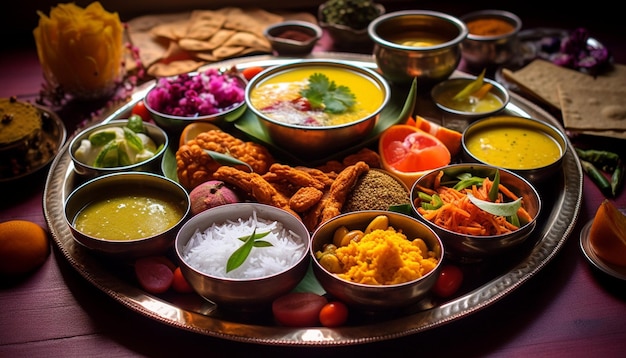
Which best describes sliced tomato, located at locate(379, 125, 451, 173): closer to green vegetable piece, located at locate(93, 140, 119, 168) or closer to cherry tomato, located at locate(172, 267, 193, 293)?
cherry tomato, located at locate(172, 267, 193, 293)

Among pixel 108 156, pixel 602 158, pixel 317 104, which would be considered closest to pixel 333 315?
pixel 317 104

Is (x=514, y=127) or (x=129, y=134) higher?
(x=129, y=134)

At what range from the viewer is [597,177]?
2.77m

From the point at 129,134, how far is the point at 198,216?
700 mm

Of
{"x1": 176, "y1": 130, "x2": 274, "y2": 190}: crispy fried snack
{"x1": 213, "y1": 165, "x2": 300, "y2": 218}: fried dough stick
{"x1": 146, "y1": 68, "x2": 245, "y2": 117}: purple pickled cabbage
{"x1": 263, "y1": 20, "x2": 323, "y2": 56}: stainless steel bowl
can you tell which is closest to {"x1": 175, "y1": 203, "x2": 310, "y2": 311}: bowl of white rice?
{"x1": 213, "y1": 165, "x2": 300, "y2": 218}: fried dough stick

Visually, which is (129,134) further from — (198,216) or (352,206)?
(352,206)

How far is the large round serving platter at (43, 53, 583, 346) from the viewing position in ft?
6.34

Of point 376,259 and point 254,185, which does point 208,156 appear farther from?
point 376,259

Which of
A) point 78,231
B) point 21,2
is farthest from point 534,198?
point 21,2

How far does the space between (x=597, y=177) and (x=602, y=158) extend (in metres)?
0.15

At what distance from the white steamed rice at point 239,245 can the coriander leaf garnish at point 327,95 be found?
79 centimetres

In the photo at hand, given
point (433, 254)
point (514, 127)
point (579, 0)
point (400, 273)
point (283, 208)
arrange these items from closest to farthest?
point (400, 273)
point (433, 254)
point (283, 208)
point (514, 127)
point (579, 0)

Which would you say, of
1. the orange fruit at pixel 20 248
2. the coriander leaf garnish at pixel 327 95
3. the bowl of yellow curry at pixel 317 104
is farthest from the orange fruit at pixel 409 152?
the orange fruit at pixel 20 248

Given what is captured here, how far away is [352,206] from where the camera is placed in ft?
7.96
